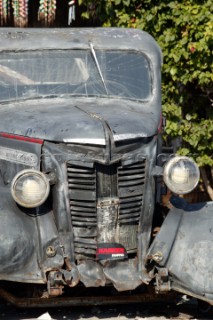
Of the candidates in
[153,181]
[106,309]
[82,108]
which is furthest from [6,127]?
[106,309]

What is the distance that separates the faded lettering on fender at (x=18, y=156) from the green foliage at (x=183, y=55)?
14.0ft

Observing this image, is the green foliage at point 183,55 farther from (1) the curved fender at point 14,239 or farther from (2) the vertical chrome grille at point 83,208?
(1) the curved fender at point 14,239

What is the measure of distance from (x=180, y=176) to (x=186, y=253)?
2.10 ft

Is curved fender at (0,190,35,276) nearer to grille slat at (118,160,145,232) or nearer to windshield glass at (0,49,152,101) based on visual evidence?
grille slat at (118,160,145,232)

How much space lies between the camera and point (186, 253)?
772 centimetres

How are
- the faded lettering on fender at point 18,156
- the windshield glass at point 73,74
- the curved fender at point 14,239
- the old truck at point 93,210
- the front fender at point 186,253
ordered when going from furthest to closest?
1. the windshield glass at point 73,74
2. the faded lettering on fender at point 18,156
3. the front fender at point 186,253
4. the old truck at point 93,210
5. the curved fender at point 14,239

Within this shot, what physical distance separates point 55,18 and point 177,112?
4.53 metres

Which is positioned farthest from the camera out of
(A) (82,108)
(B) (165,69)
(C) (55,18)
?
(C) (55,18)

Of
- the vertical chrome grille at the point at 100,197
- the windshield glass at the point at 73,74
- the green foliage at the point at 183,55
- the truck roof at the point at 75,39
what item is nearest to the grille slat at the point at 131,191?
the vertical chrome grille at the point at 100,197

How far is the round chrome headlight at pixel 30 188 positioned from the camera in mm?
7406

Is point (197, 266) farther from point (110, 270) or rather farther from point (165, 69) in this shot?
point (165, 69)

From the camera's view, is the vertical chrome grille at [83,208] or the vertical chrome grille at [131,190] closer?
the vertical chrome grille at [83,208]

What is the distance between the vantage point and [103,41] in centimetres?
902

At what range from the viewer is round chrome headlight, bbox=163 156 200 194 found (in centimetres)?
767
